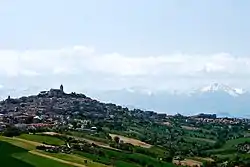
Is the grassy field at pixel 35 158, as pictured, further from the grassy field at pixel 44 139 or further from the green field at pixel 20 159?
the grassy field at pixel 44 139

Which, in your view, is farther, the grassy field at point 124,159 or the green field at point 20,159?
the grassy field at point 124,159

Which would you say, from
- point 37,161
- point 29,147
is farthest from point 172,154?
point 37,161

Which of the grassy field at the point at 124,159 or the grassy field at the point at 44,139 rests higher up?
the grassy field at the point at 44,139

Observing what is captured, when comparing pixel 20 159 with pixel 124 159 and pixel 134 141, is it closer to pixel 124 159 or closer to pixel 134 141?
pixel 124 159

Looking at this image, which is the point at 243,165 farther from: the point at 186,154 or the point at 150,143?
the point at 150,143

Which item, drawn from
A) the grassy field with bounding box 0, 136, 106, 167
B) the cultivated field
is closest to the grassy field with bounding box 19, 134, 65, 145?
the grassy field with bounding box 0, 136, 106, 167

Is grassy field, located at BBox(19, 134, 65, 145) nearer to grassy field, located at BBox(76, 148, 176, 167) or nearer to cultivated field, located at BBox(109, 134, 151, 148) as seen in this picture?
grassy field, located at BBox(76, 148, 176, 167)

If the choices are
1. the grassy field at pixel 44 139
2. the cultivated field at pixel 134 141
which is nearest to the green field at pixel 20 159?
the grassy field at pixel 44 139

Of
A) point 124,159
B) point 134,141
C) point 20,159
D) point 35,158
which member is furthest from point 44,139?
point 134,141
